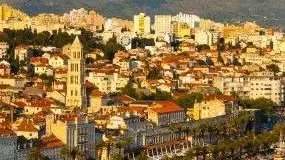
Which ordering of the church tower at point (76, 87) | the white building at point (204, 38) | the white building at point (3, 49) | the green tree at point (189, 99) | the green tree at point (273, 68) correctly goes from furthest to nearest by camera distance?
the white building at point (204, 38), the green tree at point (273, 68), the white building at point (3, 49), the green tree at point (189, 99), the church tower at point (76, 87)

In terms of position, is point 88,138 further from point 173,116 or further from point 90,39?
point 90,39

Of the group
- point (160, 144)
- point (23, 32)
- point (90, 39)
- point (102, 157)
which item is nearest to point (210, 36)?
point (90, 39)

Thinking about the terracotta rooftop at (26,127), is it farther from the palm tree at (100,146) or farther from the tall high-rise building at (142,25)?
the tall high-rise building at (142,25)

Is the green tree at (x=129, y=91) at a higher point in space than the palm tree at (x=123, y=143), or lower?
higher

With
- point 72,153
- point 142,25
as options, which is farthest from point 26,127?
point 142,25

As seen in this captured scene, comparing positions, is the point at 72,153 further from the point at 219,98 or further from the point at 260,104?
the point at 260,104

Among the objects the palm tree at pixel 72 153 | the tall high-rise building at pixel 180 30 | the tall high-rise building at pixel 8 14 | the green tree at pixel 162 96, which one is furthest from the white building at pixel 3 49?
the tall high-rise building at pixel 180 30
